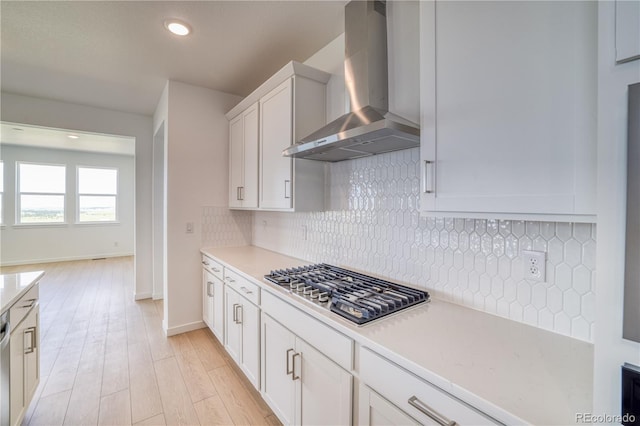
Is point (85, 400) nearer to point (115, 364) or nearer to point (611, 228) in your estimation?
point (115, 364)

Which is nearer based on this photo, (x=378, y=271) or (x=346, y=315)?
(x=346, y=315)

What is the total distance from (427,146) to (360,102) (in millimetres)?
630

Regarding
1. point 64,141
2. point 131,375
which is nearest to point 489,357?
point 131,375

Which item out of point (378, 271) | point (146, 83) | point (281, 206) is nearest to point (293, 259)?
point (281, 206)

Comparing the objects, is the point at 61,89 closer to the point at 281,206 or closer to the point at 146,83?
the point at 146,83

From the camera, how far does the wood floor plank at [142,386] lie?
1.88 m

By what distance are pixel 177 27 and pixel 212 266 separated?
2063mm

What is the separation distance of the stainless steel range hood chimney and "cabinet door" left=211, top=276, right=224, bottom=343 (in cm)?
154

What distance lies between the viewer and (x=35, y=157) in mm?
6172

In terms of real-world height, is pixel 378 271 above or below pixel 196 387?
above

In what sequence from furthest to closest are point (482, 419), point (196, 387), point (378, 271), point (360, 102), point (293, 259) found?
point (293, 259) → point (196, 387) → point (378, 271) → point (360, 102) → point (482, 419)

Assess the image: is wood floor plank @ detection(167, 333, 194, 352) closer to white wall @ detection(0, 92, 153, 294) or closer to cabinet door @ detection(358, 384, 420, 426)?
white wall @ detection(0, 92, 153, 294)

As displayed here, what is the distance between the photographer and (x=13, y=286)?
164cm

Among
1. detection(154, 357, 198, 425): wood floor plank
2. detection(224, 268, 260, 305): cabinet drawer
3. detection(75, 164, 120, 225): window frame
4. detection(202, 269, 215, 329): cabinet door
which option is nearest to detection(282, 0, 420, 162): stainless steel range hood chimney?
detection(224, 268, 260, 305): cabinet drawer
